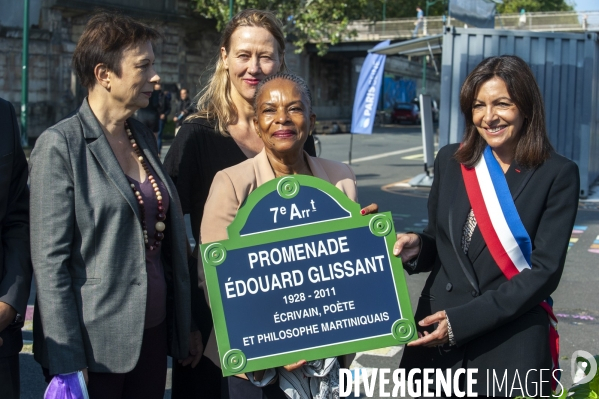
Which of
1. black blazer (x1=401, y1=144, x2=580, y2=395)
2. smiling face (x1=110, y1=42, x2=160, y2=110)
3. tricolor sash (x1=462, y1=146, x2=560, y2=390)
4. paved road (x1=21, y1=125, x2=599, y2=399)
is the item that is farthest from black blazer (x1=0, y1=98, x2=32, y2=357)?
paved road (x1=21, y1=125, x2=599, y2=399)

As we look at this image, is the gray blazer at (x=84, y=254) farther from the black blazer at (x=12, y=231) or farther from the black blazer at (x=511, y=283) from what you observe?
the black blazer at (x=511, y=283)

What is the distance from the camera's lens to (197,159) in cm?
315

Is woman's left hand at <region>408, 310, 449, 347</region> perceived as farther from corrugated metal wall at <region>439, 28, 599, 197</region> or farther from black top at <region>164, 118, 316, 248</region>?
corrugated metal wall at <region>439, 28, 599, 197</region>

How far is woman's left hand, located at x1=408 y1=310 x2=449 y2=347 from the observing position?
2.57 metres

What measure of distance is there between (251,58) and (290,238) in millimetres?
1034

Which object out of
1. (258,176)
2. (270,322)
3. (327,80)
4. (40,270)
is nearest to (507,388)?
(270,322)

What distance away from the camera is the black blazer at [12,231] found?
8.43ft

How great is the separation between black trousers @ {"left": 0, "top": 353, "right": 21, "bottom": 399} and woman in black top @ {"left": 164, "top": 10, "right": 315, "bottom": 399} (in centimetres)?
67

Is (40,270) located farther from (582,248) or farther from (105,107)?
(582,248)

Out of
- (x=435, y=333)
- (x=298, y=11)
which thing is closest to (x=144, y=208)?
(x=435, y=333)

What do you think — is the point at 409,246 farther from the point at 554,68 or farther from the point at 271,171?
the point at 554,68

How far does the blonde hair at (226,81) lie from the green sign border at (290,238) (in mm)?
789

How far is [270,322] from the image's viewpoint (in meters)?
2.42

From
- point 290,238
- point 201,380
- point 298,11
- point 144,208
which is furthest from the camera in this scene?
point 298,11
